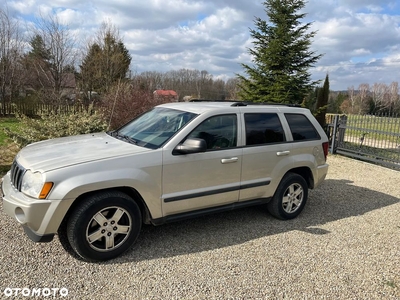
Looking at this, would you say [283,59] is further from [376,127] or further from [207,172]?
[207,172]

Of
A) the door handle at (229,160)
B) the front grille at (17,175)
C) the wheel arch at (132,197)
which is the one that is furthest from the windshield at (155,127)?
the front grille at (17,175)

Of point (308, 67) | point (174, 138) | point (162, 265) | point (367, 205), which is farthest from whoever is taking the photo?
point (308, 67)

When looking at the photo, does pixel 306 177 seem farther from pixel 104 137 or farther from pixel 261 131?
pixel 104 137

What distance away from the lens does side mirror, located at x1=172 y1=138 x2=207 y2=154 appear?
3.39 metres

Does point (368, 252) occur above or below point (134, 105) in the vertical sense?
below

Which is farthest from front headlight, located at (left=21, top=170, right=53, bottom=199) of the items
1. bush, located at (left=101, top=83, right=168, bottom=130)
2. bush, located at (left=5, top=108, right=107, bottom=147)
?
bush, located at (left=101, top=83, right=168, bottom=130)

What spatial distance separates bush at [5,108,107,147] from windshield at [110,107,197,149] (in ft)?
11.1

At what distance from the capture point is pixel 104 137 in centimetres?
411

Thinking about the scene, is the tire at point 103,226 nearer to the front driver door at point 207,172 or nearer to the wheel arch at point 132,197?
the wheel arch at point 132,197

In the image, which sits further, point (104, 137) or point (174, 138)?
point (104, 137)

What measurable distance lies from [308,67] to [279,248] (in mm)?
11557

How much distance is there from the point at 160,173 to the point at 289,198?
228 centimetres

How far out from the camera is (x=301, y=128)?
15.5 ft

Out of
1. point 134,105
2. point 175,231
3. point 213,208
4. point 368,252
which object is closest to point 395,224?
point 368,252
